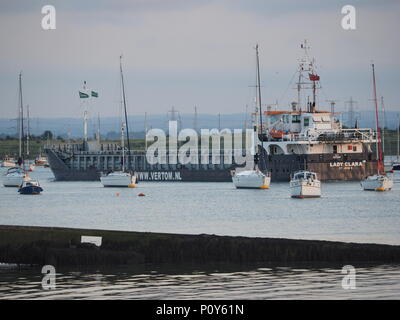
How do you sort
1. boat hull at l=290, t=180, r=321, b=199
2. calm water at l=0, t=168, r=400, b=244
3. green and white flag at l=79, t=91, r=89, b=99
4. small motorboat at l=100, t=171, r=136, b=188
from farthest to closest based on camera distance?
Result: 1. green and white flag at l=79, t=91, r=89, b=99
2. small motorboat at l=100, t=171, r=136, b=188
3. boat hull at l=290, t=180, r=321, b=199
4. calm water at l=0, t=168, r=400, b=244

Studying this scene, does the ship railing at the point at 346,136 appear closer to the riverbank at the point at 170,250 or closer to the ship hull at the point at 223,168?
the ship hull at the point at 223,168

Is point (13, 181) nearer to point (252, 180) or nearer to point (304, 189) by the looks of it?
point (252, 180)

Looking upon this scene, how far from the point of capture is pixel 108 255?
36.0 meters

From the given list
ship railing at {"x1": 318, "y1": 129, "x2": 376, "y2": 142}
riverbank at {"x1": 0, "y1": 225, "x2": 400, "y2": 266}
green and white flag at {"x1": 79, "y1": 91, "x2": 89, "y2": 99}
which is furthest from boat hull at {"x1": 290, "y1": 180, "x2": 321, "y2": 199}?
green and white flag at {"x1": 79, "y1": 91, "x2": 89, "y2": 99}

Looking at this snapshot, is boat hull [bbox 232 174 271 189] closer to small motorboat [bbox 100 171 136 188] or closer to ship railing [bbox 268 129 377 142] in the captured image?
ship railing [bbox 268 129 377 142]

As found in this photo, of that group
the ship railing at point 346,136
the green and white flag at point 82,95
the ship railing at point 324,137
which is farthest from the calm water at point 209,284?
the green and white flag at point 82,95

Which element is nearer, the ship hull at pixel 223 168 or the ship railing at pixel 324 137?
the ship hull at pixel 223 168

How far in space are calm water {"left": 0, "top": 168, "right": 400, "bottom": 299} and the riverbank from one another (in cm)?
65

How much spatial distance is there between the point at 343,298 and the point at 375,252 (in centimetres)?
493

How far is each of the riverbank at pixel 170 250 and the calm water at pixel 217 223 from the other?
0.65m

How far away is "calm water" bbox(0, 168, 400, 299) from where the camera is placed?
31875 mm

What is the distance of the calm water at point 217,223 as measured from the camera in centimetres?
3188

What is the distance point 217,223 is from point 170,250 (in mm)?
21685
